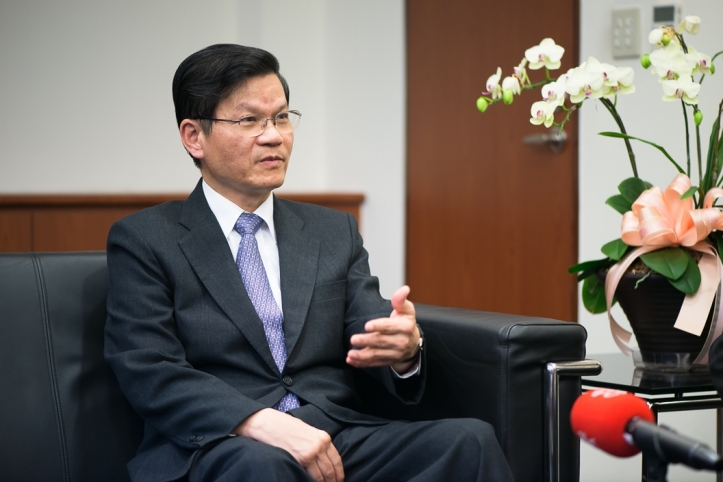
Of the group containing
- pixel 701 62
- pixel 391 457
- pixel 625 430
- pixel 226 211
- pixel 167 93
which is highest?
pixel 167 93

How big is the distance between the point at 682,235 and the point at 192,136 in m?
1.08

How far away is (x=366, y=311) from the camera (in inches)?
73.6

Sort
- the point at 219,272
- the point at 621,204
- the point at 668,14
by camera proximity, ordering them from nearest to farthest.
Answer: the point at 219,272 < the point at 621,204 < the point at 668,14

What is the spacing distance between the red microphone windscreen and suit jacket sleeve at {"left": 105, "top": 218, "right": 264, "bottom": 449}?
0.67m

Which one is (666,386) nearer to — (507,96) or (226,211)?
(507,96)

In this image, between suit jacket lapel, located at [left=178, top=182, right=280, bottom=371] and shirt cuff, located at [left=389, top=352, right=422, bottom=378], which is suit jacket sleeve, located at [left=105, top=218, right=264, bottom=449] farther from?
shirt cuff, located at [left=389, top=352, right=422, bottom=378]

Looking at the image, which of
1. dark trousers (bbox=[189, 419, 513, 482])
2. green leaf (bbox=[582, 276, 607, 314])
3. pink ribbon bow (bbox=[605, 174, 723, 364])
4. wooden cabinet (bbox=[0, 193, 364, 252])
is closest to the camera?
dark trousers (bbox=[189, 419, 513, 482])

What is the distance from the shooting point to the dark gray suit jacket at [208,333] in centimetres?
160

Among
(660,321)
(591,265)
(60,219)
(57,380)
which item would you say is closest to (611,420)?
(660,321)

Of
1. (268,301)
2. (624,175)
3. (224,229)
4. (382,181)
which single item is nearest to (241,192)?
(224,229)

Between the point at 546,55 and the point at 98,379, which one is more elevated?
the point at 546,55

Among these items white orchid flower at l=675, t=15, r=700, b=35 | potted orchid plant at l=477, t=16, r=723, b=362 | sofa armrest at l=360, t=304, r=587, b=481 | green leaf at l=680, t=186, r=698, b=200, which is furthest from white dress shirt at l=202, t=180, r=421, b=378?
white orchid flower at l=675, t=15, r=700, b=35

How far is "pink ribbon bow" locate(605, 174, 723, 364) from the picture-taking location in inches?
73.8

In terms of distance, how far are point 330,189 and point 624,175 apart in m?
1.63
